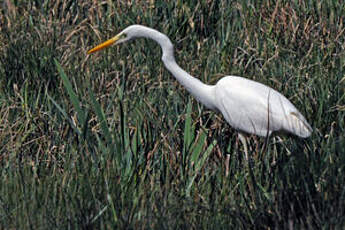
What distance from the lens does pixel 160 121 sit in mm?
3551

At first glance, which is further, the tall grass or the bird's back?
the bird's back

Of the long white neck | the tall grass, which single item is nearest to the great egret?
the long white neck

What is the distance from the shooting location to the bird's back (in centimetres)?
362

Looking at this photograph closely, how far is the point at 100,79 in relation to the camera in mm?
4152

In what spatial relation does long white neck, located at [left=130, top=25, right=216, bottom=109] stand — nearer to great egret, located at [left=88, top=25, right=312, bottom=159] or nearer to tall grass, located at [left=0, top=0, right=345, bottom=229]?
great egret, located at [left=88, top=25, right=312, bottom=159]

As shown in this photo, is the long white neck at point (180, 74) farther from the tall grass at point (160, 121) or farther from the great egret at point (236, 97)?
the tall grass at point (160, 121)

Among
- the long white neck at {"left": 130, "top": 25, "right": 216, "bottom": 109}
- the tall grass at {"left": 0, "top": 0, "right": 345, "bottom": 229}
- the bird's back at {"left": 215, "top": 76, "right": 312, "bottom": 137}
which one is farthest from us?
the long white neck at {"left": 130, "top": 25, "right": 216, "bottom": 109}

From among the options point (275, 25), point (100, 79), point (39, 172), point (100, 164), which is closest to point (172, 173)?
point (100, 164)

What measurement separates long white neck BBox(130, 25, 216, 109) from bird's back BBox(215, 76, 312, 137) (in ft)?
0.15

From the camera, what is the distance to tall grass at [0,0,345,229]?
9.10ft

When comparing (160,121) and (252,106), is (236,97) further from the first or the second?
(160,121)

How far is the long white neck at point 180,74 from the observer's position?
12.3 ft

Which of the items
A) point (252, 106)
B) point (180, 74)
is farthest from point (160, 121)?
point (252, 106)

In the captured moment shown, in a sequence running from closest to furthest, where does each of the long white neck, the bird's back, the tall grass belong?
the tall grass, the bird's back, the long white neck
